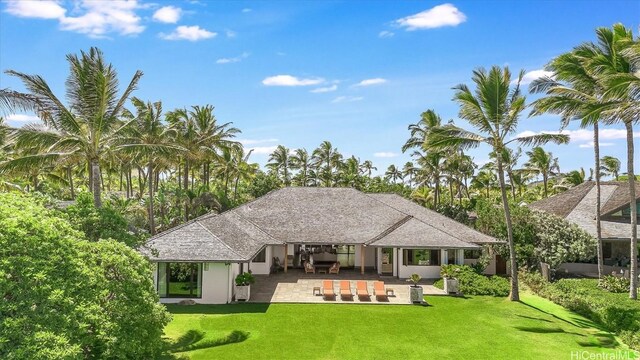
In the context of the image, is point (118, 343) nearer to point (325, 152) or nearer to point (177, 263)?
point (177, 263)

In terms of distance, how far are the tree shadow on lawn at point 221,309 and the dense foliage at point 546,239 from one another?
17.8 m

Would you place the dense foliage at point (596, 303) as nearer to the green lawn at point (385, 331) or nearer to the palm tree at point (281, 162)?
the green lawn at point (385, 331)

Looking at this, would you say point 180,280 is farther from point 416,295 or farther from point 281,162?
point 281,162

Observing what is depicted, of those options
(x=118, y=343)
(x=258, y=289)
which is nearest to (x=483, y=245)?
(x=258, y=289)

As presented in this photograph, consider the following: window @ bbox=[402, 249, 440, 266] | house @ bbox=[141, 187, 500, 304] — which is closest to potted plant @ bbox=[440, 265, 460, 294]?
house @ bbox=[141, 187, 500, 304]

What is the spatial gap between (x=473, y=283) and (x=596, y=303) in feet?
21.2

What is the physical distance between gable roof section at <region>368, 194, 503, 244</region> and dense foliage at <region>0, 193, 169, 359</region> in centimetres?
2062

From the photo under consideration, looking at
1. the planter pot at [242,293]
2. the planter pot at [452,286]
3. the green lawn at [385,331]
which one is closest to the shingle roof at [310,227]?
the planter pot at [242,293]

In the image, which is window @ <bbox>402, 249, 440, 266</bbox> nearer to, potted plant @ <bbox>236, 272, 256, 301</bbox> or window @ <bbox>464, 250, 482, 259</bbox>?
window @ <bbox>464, 250, 482, 259</bbox>

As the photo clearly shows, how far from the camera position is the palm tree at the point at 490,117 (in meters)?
20.8

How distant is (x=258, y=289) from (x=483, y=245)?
16.0 metres

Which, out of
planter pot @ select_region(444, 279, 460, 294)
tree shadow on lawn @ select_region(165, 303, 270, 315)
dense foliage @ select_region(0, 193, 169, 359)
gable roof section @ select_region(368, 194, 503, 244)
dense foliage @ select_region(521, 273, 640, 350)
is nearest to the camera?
dense foliage @ select_region(0, 193, 169, 359)

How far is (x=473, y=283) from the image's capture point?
81.0 ft

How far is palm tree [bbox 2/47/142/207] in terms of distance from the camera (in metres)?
16.6
